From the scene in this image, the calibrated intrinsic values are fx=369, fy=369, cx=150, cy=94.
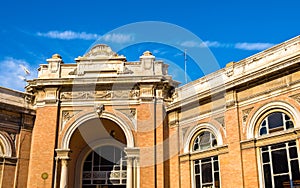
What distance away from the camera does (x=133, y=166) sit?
1614cm

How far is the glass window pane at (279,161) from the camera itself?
12.2 m

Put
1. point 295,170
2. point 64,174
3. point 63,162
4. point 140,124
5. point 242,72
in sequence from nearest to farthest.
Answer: point 295,170
point 242,72
point 64,174
point 63,162
point 140,124

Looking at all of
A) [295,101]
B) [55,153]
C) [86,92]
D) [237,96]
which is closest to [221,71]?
[237,96]

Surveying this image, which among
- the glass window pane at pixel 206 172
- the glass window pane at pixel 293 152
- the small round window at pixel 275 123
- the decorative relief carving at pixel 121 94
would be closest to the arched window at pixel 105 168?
the decorative relief carving at pixel 121 94

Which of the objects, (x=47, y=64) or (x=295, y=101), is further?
(x=47, y=64)

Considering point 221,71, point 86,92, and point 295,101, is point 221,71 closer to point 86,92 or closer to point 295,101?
point 295,101

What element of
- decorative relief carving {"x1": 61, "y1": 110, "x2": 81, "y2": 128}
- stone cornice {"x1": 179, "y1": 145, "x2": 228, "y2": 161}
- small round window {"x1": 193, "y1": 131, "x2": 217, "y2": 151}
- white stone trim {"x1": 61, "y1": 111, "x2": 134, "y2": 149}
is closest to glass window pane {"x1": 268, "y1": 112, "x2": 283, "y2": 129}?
stone cornice {"x1": 179, "y1": 145, "x2": 228, "y2": 161}

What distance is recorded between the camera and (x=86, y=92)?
17.1 m

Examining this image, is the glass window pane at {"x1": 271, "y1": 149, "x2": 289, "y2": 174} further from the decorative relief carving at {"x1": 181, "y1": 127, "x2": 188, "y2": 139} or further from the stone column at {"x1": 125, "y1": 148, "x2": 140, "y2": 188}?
the stone column at {"x1": 125, "y1": 148, "x2": 140, "y2": 188}

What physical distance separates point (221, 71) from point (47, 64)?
27.4 feet

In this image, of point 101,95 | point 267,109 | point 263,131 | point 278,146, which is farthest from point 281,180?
point 101,95

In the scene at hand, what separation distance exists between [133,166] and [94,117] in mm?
2861

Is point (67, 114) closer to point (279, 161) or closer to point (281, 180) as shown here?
point (279, 161)

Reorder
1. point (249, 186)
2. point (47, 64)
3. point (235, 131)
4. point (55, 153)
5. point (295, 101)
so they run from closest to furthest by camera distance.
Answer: point (295, 101)
point (249, 186)
point (235, 131)
point (55, 153)
point (47, 64)
